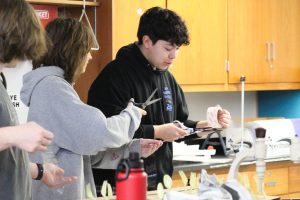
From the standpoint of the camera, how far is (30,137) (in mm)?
1592

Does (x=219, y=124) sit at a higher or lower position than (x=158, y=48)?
lower

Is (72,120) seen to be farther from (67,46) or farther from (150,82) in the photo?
(150,82)

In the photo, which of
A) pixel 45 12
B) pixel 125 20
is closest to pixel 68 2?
pixel 45 12

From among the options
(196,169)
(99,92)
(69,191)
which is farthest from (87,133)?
(196,169)

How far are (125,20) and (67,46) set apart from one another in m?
1.20

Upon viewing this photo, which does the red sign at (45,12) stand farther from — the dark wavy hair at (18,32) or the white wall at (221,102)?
the dark wavy hair at (18,32)

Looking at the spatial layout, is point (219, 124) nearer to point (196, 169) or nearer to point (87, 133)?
point (196, 169)

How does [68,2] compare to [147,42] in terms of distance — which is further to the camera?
[68,2]

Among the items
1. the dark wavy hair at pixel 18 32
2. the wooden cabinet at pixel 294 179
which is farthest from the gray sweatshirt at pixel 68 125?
the wooden cabinet at pixel 294 179

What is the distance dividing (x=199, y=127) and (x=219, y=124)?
0.12m

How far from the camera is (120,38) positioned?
3.55m

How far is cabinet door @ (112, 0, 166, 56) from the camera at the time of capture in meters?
3.53

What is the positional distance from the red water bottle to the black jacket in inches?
50.5

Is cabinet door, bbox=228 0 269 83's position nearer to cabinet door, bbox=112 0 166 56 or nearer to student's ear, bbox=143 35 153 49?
cabinet door, bbox=112 0 166 56
